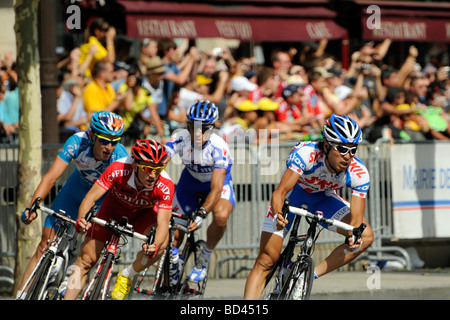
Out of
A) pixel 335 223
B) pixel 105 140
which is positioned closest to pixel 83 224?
pixel 105 140

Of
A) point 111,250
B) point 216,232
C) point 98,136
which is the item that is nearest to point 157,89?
point 216,232

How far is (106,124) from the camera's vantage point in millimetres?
9438

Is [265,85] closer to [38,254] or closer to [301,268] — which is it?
[38,254]

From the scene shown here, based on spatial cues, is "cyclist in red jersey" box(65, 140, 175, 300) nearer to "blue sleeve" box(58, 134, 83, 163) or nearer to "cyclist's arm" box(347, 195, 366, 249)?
"blue sleeve" box(58, 134, 83, 163)

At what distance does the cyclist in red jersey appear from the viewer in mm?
8688

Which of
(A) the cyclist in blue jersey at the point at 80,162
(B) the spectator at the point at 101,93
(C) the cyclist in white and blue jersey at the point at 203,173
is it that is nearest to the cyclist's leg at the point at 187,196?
(C) the cyclist in white and blue jersey at the point at 203,173

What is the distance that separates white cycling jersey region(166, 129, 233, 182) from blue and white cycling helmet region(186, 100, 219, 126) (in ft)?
1.02

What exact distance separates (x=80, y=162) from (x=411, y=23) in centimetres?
1267

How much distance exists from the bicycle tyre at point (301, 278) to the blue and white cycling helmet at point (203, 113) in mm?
2519

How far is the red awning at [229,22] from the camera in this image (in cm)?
1661

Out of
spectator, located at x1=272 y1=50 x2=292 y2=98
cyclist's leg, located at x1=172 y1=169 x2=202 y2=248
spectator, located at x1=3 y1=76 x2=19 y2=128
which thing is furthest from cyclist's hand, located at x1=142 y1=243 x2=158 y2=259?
spectator, located at x1=272 y1=50 x2=292 y2=98

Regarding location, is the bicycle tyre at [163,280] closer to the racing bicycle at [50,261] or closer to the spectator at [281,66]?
the racing bicycle at [50,261]
